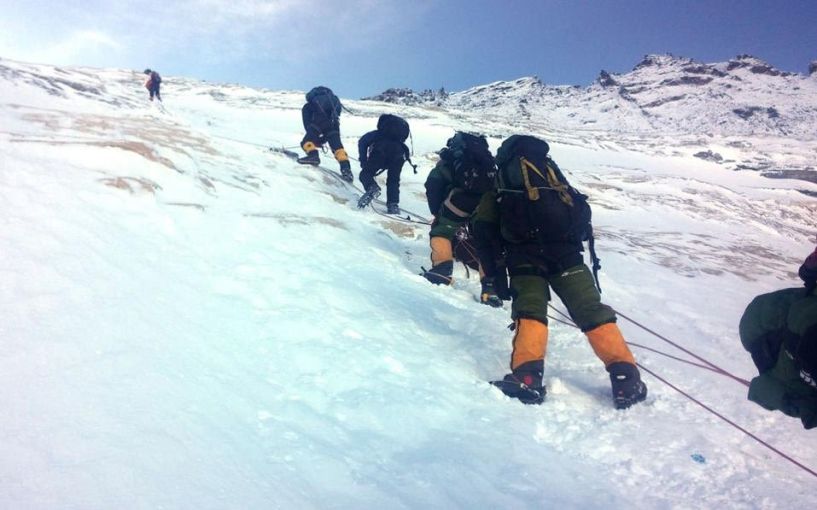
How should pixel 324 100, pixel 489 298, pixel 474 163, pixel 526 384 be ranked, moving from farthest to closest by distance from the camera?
pixel 324 100, pixel 474 163, pixel 489 298, pixel 526 384

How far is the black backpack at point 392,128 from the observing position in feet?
25.8

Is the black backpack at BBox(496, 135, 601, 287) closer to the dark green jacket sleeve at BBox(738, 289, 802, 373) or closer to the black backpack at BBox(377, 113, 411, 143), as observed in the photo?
the dark green jacket sleeve at BBox(738, 289, 802, 373)

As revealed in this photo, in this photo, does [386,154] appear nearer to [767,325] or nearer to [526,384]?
[526,384]

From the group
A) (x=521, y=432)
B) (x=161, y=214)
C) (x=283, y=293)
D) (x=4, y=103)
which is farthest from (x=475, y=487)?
(x=4, y=103)

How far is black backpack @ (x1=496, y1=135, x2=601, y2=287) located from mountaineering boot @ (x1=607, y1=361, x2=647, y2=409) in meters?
0.80

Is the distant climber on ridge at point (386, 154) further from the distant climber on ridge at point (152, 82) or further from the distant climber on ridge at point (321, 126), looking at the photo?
the distant climber on ridge at point (152, 82)

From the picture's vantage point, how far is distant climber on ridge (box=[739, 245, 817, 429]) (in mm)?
2125

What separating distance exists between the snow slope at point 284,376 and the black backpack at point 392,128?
7.50 feet

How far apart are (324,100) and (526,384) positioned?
7.42 meters

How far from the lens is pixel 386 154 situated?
793cm

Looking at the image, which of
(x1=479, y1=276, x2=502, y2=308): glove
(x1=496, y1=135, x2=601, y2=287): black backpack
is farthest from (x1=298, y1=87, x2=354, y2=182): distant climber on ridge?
(x1=496, y1=135, x2=601, y2=287): black backpack

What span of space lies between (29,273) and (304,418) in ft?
5.21

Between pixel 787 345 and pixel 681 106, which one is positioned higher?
pixel 681 106

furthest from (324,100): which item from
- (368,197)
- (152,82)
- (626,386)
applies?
(152,82)
